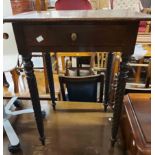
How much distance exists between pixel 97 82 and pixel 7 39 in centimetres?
65

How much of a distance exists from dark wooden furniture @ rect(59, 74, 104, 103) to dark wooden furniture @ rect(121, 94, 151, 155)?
0.21 metres

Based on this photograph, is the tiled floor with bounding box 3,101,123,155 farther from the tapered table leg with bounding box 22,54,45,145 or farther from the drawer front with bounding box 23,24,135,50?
the drawer front with bounding box 23,24,135,50

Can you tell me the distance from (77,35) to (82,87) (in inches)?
20.5

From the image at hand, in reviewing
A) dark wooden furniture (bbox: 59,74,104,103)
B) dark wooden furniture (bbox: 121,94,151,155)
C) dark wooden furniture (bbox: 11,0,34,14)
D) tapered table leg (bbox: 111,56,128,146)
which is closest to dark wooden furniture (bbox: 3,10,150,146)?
tapered table leg (bbox: 111,56,128,146)

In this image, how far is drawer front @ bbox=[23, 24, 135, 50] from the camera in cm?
64

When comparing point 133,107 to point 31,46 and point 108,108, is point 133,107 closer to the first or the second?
point 108,108

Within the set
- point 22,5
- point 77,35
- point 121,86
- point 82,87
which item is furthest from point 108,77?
point 22,5

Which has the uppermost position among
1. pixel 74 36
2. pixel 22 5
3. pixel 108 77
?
pixel 22 5

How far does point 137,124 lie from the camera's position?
0.81 metres

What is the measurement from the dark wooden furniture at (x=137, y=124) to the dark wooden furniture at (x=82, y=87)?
0.21m

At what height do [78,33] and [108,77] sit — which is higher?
[78,33]

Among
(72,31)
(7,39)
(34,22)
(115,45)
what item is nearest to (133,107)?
(115,45)

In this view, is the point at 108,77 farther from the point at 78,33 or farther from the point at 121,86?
the point at 78,33
